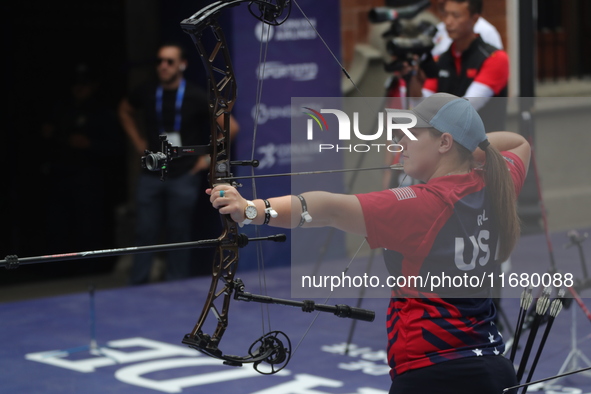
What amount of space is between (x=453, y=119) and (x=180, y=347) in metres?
3.60

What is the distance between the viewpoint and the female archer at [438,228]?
3330 millimetres

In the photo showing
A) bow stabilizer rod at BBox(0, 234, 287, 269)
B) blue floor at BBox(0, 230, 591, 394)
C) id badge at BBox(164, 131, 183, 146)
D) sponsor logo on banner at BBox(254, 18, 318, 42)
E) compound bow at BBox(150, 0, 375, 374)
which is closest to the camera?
bow stabilizer rod at BBox(0, 234, 287, 269)

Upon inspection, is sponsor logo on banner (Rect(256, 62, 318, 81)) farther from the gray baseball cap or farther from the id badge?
the gray baseball cap

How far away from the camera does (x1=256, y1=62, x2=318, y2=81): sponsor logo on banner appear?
9.15 meters

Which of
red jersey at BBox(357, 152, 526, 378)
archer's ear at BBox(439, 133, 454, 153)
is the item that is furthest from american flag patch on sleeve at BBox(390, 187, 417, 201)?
archer's ear at BBox(439, 133, 454, 153)

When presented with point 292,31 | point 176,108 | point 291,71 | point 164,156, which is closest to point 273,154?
point 291,71

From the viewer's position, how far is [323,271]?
12.9ft

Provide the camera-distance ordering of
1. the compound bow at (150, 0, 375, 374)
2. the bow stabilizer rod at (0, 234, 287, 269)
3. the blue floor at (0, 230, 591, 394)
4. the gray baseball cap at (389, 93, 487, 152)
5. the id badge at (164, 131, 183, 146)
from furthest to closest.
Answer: the id badge at (164, 131, 183, 146), the blue floor at (0, 230, 591, 394), the compound bow at (150, 0, 375, 374), the gray baseball cap at (389, 93, 487, 152), the bow stabilizer rod at (0, 234, 287, 269)

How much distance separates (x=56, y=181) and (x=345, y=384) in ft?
14.4

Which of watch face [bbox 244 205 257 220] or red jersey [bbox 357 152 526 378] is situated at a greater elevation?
watch face [bbox 244 205 257 220]

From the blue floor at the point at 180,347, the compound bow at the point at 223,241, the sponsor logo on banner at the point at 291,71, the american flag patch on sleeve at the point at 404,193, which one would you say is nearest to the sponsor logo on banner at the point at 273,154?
the sponsor logo on banner at the point at 291,71

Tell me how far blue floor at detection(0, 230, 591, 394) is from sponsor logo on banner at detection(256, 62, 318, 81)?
2.09 metres

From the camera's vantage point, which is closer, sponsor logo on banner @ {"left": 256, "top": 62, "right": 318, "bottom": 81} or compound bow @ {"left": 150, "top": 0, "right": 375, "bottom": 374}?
compound bow @ {"left": 150, "top": 0, "right": 375, "bottom": 374}

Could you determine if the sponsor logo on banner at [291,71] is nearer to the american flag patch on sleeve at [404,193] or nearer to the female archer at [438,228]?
the female archer at [438,228]
